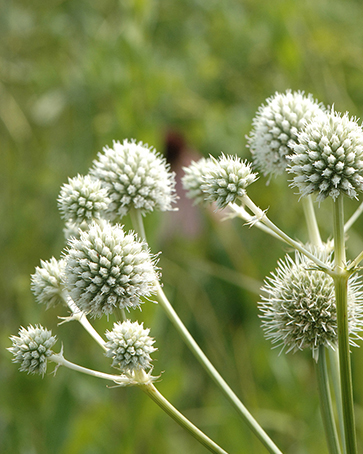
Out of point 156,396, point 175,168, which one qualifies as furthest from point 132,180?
point 175,168

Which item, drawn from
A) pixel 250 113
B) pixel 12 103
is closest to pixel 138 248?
pixel 250 113

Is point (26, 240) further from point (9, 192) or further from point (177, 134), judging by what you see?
point (177, 134)

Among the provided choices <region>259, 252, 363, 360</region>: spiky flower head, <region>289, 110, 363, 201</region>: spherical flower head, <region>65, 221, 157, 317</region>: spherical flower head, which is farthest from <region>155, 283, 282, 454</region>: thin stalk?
<region>289, 110, 363, 201</region>: spherical flower head

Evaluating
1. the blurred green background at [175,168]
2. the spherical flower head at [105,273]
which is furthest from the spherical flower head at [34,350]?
the blurred green background at [175,168]

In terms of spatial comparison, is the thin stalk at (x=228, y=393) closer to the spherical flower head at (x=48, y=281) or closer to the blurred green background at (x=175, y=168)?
the spherical flower head at (x=48, y=281)

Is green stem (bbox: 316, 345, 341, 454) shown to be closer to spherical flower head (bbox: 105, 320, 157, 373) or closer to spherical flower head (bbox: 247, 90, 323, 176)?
spherical flower head (bbox: 105, 320, 157, 373)
